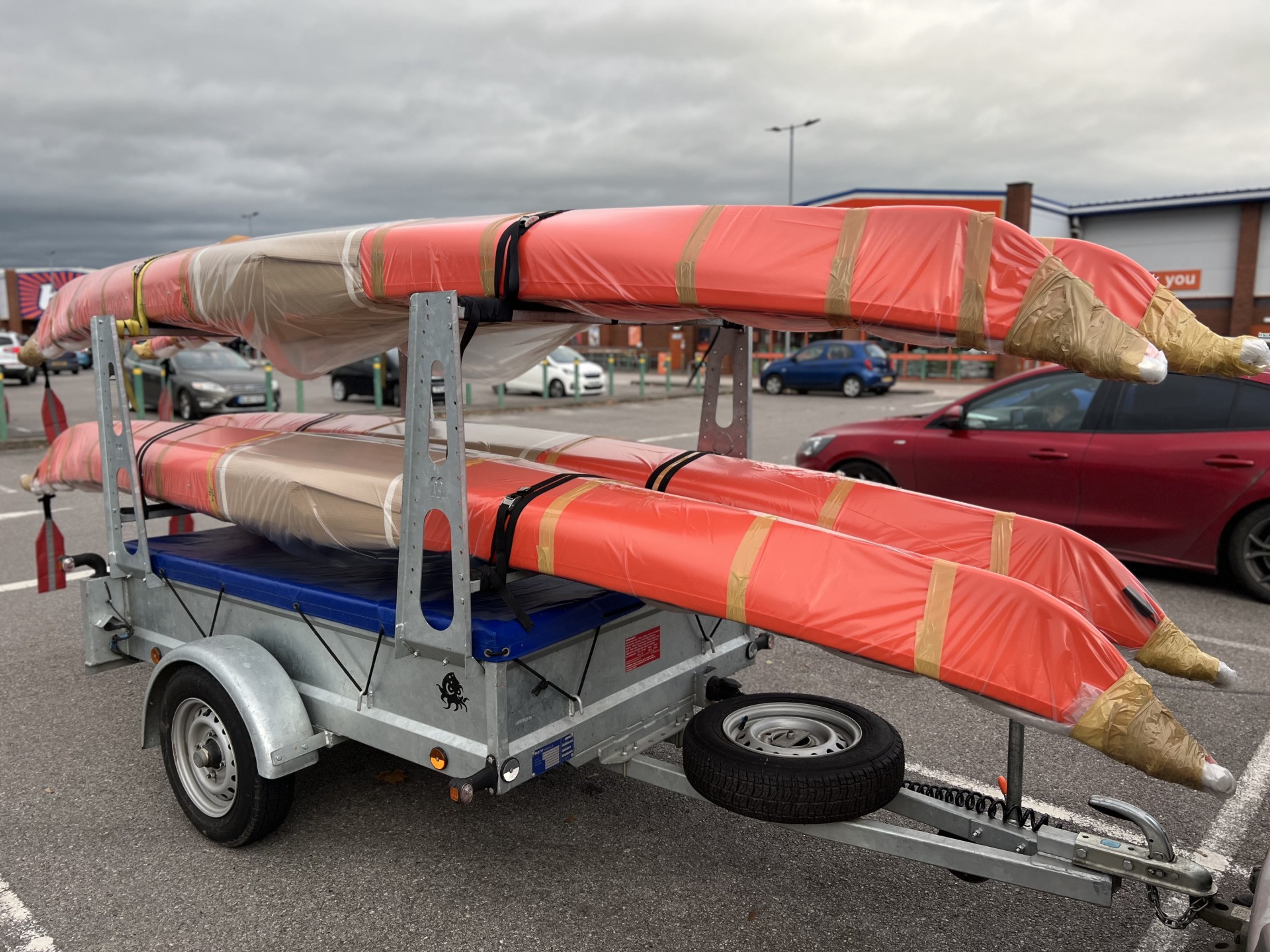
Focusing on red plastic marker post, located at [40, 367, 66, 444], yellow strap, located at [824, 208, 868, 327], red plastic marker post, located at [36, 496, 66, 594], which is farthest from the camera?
red plastic marker post, located at [40, 367, 66, 444]

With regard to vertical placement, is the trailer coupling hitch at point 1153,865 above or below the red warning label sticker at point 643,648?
below

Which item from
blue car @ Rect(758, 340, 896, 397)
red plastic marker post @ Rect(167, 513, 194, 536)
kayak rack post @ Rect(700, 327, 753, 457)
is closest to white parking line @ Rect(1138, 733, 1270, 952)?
kayak rack post @ Rect(700, 327, 753, 457)

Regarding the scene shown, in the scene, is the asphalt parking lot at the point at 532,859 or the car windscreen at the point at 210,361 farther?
the car windscreen at the point at 210,361

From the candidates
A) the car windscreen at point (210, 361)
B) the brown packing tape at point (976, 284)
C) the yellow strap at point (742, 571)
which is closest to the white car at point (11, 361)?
the car windscreen at point (210, 361)

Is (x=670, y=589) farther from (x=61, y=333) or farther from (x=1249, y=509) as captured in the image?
(x=1249, y=509)

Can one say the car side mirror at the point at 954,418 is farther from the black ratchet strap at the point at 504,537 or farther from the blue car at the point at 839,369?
the blue car at the point at 839,369

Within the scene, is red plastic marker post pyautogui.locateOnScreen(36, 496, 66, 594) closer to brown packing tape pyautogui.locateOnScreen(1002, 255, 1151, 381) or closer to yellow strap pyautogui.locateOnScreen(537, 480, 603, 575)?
yellow strap pyautogui.locateOnScreen(537, 480, 603, 575)

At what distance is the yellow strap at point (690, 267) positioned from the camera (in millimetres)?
2773

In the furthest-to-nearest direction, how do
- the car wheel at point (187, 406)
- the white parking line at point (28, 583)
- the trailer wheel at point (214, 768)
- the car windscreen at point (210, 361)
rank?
the car windscreen at point (210, 361)
the car wheel at point (187, 406)
the white parking line at point (28, 583)
the trailer wheel at point (214, 768)

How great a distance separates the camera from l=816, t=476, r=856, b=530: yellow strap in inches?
141

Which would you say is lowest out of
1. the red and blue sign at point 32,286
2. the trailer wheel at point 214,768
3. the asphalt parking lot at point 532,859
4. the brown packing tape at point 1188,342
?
the asphalt parking lot at point 532,859

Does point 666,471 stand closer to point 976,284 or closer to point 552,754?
point 552,754

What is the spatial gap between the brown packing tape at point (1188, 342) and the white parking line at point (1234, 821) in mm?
1731

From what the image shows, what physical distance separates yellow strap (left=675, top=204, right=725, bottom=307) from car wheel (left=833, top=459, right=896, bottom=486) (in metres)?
5.48
